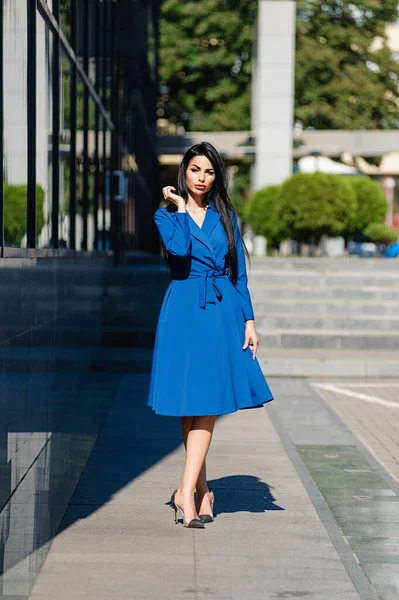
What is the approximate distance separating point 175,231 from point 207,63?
4204cm

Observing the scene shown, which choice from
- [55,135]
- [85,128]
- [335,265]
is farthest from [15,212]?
[335,265]

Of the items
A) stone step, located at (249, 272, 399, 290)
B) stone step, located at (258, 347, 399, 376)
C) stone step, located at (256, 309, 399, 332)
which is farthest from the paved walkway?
stone step, located at (249, 272, 399, 290)

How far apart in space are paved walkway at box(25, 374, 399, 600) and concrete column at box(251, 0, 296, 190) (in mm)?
24998

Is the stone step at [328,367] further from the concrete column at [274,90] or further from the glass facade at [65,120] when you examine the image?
the concrete column at [274,90]

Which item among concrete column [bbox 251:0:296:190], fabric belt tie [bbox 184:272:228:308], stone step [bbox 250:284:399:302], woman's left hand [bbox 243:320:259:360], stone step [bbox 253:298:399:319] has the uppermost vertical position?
concrete column [bbox 251:0:296:190]

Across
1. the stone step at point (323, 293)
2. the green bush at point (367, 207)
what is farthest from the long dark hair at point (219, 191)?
the green bush at point (367, 207)

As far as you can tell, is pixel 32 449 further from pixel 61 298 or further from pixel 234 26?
pixel 234 26

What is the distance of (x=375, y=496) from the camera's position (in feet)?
23.3

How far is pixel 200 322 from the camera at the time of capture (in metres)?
5.88

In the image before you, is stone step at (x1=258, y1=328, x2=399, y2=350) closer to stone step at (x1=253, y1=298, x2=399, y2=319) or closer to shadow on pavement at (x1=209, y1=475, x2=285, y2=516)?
stone step at (x1=253, y1=298, x2=399, y2=319)

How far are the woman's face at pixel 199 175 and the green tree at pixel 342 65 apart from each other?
1621 inches

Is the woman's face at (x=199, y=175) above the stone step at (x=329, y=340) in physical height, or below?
above

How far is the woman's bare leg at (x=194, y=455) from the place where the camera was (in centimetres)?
590

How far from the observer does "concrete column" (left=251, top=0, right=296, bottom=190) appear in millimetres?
33562
